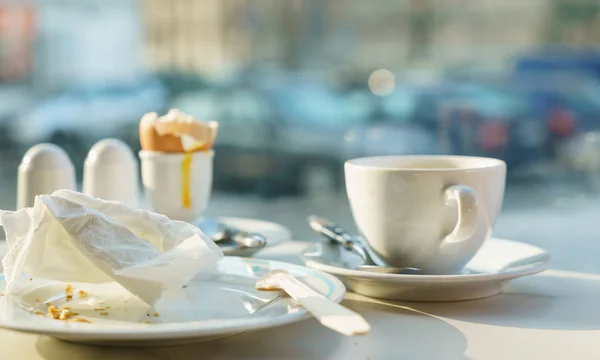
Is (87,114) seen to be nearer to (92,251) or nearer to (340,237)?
(340,237)

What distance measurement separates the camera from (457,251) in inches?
24.2

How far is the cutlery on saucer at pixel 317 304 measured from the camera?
1.31 feet

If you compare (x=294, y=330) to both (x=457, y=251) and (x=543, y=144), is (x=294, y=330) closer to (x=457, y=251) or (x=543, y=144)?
(x=457, y=251)

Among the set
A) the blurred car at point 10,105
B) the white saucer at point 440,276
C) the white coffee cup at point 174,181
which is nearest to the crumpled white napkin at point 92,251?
the white saucer at point 440,276

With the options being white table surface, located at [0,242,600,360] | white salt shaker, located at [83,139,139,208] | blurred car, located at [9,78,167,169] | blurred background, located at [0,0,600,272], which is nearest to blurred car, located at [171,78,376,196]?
blurred background, located at [0,0,600,272]

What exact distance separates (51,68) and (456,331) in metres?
3.49

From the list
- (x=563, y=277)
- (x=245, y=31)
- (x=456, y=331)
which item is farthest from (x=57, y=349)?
(x=245, y=31)

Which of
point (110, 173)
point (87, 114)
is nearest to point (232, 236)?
point (110, 173)

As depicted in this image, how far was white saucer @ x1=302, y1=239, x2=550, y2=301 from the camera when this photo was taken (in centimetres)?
57

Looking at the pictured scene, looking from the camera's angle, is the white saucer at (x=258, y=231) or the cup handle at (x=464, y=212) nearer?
the cup handle at (x=464, y=212)

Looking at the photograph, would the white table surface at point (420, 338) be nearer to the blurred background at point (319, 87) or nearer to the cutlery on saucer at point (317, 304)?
the cutlery on saucer at point (317, 304)

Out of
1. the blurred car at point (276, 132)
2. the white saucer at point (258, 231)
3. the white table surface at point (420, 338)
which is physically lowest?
the blurred car at point (276, 132)

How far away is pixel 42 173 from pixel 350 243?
35 centimetres

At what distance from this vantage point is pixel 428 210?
1.99 ft
